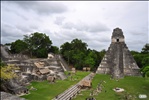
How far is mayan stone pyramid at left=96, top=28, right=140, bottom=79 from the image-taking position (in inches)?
1589

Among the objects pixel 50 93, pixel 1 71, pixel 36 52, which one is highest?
pixel 36 52

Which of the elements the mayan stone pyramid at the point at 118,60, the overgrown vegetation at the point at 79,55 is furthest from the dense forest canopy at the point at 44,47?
the mayan stone pyramid at the point at 118,60

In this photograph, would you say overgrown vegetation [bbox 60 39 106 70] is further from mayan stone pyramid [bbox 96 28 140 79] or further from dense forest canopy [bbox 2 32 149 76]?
mayan stone pyramid [bbox 96 28 140 79]

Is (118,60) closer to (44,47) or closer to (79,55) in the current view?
(79,55)

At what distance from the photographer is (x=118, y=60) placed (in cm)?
4106

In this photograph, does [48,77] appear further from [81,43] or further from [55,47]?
[55,47]

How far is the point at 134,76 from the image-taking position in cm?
4059

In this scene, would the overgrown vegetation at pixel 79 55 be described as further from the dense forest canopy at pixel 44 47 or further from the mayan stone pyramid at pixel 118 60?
the mayan stone pyramid at pixel 118 60

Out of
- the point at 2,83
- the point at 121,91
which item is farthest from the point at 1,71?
the point at 121,91

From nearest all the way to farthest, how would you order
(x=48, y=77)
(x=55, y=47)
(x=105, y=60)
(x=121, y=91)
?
(x=121, y=91)
(x=48, y=77)
(x=105, y=60)
(x=55, y=47)

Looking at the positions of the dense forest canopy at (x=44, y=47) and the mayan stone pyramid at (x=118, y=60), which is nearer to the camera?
the mayan stone pyramid at (x=118, y=60)

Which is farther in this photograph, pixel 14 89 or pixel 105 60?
pixel 105 60

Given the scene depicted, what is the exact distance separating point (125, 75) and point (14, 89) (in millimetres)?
27424

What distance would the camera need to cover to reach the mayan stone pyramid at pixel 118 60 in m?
40.4
